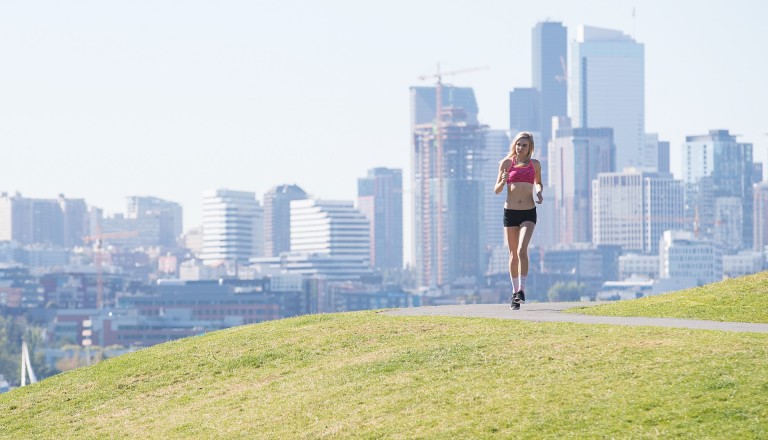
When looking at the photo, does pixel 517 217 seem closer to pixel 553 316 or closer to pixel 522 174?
pixel 522 174

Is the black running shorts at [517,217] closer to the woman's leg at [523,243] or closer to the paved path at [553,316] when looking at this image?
the woman's leg at [523,243]

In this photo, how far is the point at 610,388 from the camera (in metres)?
21.1

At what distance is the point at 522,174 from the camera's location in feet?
99.2

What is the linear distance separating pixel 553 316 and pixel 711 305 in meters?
2.56

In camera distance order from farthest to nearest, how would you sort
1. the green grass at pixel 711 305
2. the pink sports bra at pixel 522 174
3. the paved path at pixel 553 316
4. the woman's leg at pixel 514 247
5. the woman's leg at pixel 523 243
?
the woman's leg at pixel 514 247 < the woman's leg at pixel 523 243 < the pink sports bra at pixel 522 174 < the green grass at pixel 711 305 < the paved path at pixel 553 316

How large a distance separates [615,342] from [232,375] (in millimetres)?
5903

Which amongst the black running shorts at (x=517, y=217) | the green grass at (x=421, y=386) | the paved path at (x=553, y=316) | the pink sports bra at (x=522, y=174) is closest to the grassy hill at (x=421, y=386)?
the green grass at (x=421, y=386)

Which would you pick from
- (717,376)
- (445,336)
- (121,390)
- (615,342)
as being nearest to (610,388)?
(717,376)

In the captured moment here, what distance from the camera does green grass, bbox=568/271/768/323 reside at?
2708 cm

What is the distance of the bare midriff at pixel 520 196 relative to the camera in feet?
99.2

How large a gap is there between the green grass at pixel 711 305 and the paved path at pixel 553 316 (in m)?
0.52

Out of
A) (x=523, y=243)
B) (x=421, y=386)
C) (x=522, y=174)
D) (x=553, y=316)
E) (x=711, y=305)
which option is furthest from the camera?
(x=523, y=243)

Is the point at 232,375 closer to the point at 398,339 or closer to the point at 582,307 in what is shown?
the point at 398,339

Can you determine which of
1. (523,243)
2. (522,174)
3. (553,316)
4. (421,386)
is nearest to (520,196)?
(522,174)
